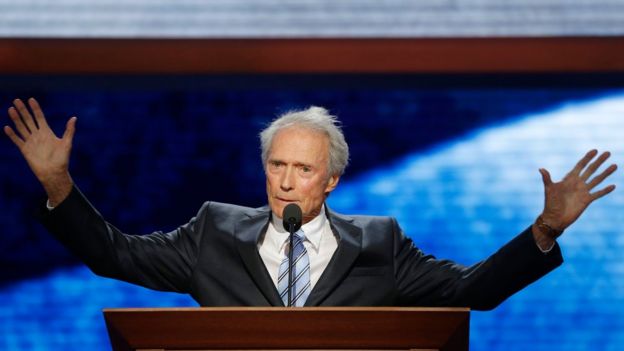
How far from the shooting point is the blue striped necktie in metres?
2.39

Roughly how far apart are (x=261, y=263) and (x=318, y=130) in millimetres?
381

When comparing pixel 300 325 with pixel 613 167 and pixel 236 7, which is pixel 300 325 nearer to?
pixel 613 167

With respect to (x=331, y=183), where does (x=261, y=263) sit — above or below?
below

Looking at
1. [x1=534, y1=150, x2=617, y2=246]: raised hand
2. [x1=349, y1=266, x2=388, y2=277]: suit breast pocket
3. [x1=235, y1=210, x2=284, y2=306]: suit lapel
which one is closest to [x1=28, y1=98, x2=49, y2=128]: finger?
[x1=235, y1=210, x2=284, y2=306]: suit lapel

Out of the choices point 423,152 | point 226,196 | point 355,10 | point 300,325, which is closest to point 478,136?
point 423,152

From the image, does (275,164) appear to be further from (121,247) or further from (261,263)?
(121,247)

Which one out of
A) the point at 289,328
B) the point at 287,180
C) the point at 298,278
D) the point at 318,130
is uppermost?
the point at 318,130

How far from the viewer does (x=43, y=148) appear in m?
2.29

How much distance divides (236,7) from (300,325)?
6.77ft

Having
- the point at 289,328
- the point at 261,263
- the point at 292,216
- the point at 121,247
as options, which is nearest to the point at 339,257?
the point at 261,263

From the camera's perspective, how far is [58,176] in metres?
2.30

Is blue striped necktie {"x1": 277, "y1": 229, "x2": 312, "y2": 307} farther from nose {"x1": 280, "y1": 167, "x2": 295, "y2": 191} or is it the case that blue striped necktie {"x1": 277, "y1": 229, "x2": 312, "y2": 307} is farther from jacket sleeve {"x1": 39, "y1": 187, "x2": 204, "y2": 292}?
jacket sleeve {"x1": 39, "y1": 187, "x2": 204, "y2": 292}

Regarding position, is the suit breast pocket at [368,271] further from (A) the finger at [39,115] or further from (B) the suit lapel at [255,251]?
(A) the finger at [39,115]

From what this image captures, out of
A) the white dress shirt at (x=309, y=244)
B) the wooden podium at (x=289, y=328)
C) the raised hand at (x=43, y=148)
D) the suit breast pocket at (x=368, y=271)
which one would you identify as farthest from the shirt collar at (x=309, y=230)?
the wooden podium at (x=289, y=328)
